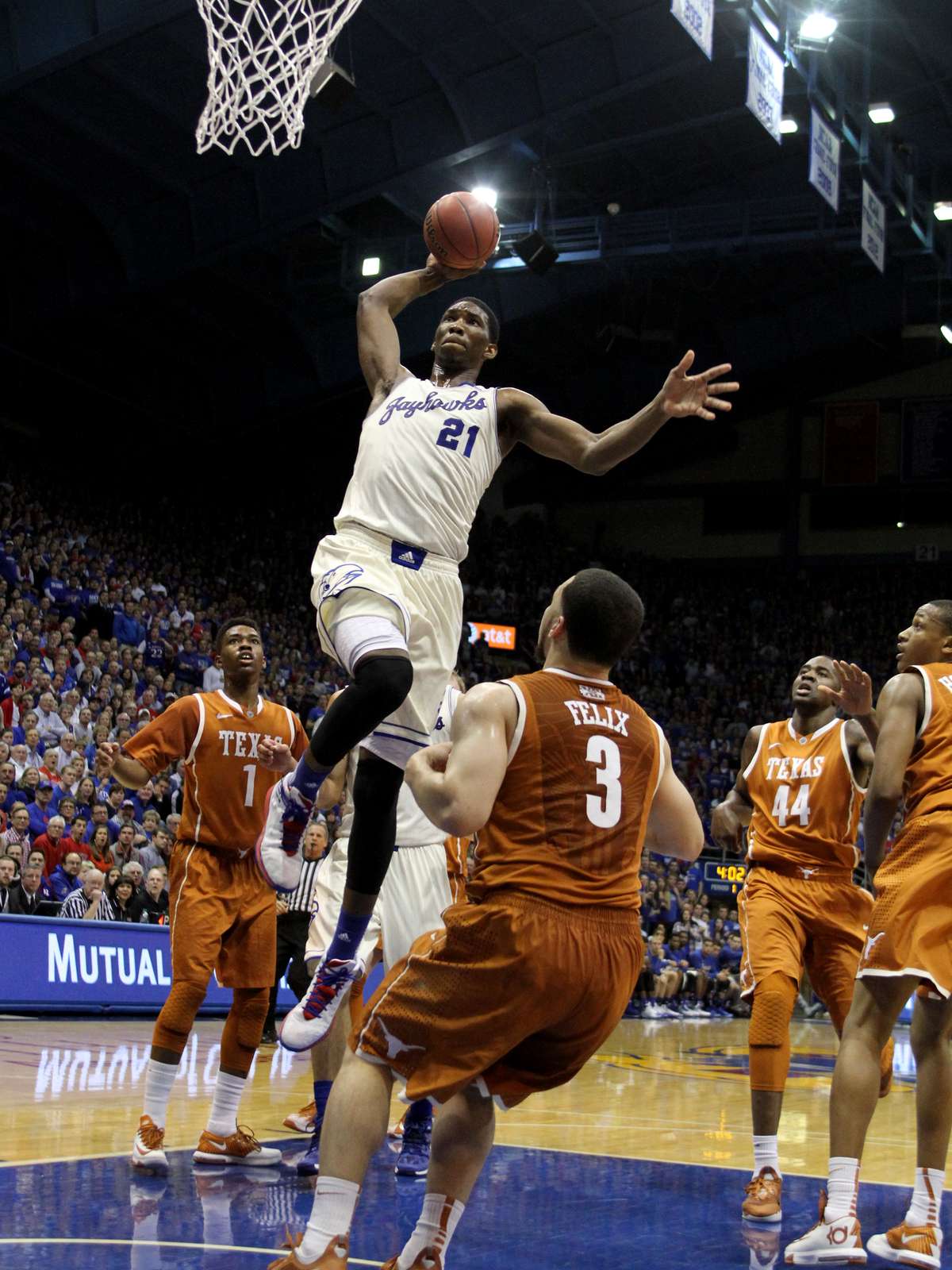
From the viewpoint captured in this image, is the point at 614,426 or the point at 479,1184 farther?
the point at 479,1184

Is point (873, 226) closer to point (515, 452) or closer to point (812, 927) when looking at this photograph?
point (515, 452)

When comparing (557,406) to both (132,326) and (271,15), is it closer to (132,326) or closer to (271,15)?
(132,326)

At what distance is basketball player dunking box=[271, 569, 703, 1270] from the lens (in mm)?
3469

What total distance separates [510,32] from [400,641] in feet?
47.9

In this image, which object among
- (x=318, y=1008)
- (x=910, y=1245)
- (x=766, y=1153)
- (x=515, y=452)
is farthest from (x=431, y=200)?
(x=910, y=1245)

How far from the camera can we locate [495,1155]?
245 inches

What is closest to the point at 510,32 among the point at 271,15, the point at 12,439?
the point at 271,15

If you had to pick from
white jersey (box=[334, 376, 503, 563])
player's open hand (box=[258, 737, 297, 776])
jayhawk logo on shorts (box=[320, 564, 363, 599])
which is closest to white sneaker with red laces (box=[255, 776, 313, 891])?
jayhawk logo on shorts (box=[320, 564, 363, 599])

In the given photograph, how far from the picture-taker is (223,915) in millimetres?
5977

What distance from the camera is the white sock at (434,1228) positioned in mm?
3531

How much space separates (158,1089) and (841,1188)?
270 centimetres

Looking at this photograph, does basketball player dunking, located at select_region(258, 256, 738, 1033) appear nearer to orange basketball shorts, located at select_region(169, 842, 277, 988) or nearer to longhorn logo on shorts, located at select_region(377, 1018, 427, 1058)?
longhorn logo on shorts, located at select_region(377, 1018, 427, 1058)

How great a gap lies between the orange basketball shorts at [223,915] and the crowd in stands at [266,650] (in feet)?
21.0

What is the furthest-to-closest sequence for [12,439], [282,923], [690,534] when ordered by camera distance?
[690,534] < [12,439] < [282,923]
